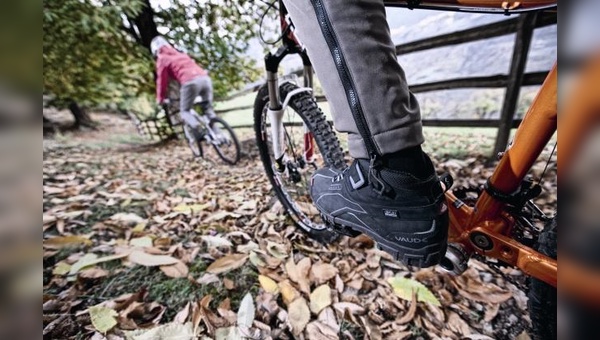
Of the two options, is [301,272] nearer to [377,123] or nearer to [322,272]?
[322,272]

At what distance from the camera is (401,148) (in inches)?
18.9

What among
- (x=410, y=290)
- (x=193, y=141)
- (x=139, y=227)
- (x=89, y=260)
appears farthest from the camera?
(x=193, y=141)

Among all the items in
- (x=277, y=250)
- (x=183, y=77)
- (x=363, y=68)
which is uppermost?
(x=183, y=77)

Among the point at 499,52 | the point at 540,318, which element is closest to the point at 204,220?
the point at 540,318

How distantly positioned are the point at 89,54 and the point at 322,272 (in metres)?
2.17

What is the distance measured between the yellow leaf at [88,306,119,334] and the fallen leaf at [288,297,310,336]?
49 cm

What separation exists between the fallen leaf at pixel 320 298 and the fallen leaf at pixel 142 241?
0.71 metres

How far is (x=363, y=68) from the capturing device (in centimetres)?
45

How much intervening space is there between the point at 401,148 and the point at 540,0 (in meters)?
0.48

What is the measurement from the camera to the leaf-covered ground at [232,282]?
77 centimetres

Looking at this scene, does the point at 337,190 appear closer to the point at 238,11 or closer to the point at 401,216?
the point at 401,216

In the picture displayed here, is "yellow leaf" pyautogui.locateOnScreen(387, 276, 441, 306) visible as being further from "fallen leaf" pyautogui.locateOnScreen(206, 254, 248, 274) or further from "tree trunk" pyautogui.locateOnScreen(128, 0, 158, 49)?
"tree trunk" pyautogui.locateOnScreen(128, 0, 158, 49)

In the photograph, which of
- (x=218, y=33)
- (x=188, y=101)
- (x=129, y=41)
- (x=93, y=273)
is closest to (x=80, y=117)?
(x=129, y=41)

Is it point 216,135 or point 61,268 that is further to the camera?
point 216,135
